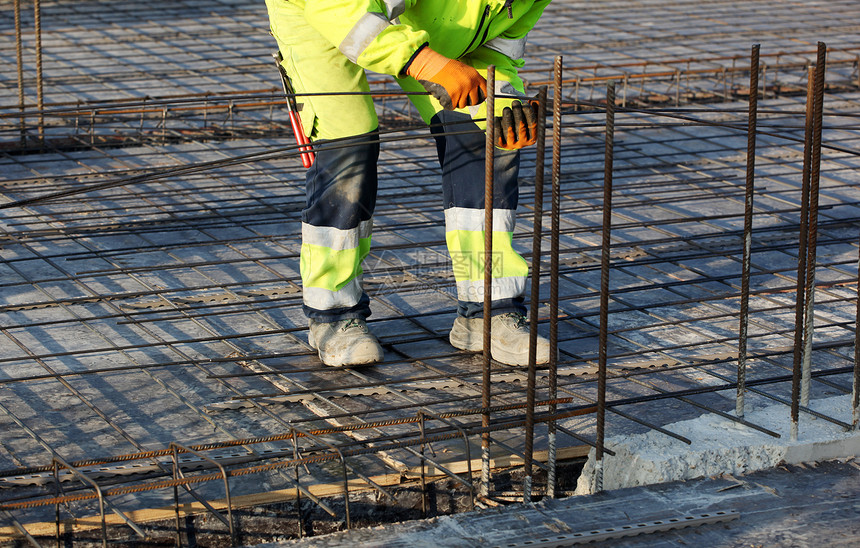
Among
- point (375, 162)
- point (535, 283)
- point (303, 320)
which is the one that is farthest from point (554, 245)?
point (303, 320)

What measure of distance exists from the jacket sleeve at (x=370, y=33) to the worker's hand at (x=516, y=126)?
1.08 ft

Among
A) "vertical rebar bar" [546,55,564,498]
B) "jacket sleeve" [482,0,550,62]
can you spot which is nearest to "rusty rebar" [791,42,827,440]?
"vertical rebar bar" [546,55,564,498]

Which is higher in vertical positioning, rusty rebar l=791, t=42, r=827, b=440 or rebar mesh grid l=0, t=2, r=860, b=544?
rusty rebar l=791, t=42, r=827, b=440

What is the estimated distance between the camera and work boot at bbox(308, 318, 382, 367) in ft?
11.1

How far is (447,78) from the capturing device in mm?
3020

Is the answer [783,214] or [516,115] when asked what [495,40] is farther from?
[783,214]

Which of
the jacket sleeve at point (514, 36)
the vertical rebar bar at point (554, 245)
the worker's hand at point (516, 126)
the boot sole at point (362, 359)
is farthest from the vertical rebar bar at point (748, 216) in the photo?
the boot sole at point (362, 359)

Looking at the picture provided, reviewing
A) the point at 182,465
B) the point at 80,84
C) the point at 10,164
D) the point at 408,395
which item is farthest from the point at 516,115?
the point at 80,84

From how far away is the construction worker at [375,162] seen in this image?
333 cm

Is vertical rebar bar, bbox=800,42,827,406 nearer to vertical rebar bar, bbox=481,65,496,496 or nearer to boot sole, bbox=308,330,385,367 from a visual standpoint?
vertical rebar bar, bbox=481,65,496,496

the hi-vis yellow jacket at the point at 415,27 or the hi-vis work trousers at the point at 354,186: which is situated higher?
the hi-vis yellow jacket at the point at 415,27

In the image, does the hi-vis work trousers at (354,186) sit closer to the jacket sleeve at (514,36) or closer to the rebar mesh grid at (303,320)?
the jacket sleeve at (514,36)

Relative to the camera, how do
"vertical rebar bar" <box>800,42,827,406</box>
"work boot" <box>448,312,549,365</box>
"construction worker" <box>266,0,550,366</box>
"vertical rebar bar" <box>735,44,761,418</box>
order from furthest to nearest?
"work boot" <box>448,312,549,365</box>
"construction worker" <box>266,0,550,366</box>
"vertical rebar bar" <box>735,44,761,418</box>
"vertical rebar bar" <box>800,42,827,406</box>

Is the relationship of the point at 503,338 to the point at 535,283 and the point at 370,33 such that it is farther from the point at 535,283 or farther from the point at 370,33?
the point at 370,33
